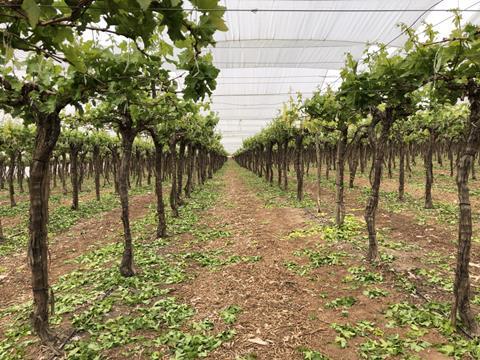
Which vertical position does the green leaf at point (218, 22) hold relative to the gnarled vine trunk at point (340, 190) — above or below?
above

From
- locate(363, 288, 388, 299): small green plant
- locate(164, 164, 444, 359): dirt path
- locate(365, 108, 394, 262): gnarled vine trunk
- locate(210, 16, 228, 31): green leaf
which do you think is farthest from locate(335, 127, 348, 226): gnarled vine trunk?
locate(210, 16, 228, 31): green leaf

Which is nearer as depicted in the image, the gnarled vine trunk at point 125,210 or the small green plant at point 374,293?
the small green plant at point 374,293

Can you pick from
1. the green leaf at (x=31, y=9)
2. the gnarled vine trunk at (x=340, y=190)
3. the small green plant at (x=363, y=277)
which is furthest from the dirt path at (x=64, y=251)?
the gnarled vine trunk at (x=340, y=190)

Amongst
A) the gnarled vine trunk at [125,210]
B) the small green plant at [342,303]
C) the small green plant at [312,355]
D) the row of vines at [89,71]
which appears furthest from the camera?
the gnarled vine trunk at [125,210]

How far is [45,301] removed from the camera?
4633 mm

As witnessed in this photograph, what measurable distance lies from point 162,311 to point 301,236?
5.19m

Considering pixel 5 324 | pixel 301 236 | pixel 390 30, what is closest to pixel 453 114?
pixel 390 30

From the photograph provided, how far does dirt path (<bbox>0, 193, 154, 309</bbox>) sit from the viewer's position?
23.9 feet

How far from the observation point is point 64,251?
10.1m

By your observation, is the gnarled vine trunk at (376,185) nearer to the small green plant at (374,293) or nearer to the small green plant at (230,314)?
the small green plant at (374,293)

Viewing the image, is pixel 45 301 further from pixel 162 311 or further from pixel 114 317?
pixel 162 311

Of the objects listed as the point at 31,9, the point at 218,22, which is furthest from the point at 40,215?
the point at 218,22

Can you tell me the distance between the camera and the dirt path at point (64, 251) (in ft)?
23.9

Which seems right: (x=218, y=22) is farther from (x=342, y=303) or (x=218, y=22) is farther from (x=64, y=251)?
(x=64, y=251)
